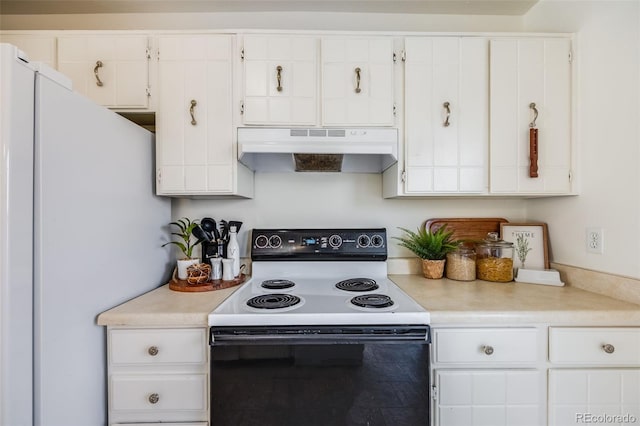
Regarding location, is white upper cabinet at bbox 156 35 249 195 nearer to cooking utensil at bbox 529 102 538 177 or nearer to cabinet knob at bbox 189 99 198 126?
cabinet knob at bbox 189 99 198 126

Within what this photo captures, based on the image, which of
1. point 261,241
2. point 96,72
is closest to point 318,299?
point 261,241

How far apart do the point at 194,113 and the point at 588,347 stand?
2.01m

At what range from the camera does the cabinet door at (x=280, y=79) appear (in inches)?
55.9

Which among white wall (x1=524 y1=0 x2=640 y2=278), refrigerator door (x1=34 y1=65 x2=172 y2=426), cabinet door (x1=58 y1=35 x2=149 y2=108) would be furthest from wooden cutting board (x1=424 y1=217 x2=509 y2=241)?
cabinet door (x1=58 y1=35 x2=149 y2=108)

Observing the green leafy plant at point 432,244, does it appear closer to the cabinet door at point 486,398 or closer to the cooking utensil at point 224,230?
the cabinet door at point 486,398

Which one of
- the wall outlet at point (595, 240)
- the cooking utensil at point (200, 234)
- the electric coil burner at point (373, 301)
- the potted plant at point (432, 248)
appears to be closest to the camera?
the electric coil burner at point (373, 301)

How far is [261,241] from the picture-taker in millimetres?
1668

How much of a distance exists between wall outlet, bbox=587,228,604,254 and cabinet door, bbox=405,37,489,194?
56 cm

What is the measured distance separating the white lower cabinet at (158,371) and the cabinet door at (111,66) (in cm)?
112

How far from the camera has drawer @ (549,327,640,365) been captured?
1.08m

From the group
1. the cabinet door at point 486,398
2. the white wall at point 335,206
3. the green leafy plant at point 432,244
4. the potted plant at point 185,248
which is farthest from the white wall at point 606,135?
the potted plant at point 185,248

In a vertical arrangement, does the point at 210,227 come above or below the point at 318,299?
above

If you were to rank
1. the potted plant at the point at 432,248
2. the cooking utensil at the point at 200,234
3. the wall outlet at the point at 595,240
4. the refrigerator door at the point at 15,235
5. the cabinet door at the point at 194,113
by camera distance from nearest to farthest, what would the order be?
the refrigerator door at the point at 15,235, the wall outlet at the point at 595,240, the cabinet door at the point at 194,113, the cooking utensil at the point at 200,234, the potted plant at the point at 432,248

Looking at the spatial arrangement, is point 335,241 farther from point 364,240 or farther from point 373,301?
point 373,301
